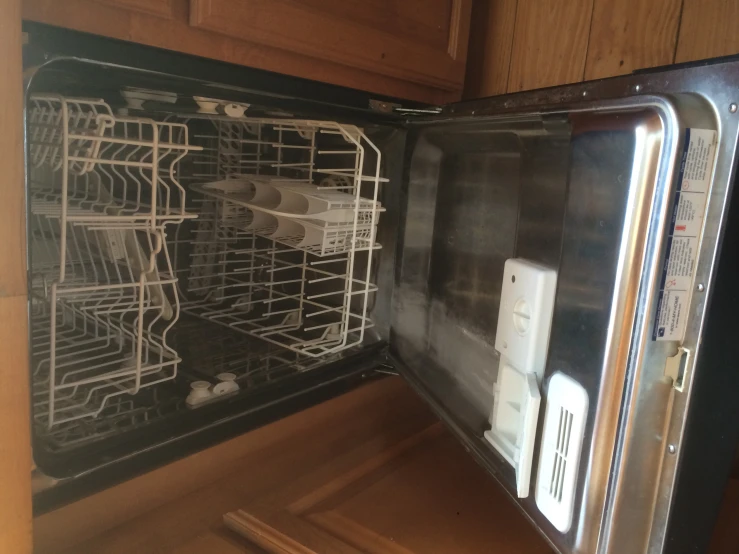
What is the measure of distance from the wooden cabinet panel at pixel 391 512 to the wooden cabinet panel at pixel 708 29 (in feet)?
2.46

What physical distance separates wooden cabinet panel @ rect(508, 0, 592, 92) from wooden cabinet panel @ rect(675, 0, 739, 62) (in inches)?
6.7

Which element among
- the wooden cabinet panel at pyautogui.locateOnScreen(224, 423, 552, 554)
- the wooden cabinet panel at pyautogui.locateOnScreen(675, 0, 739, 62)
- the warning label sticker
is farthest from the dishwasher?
the wooden cabinet panel at pyautogui.locateOnScreen(675, 0, 739, 62)

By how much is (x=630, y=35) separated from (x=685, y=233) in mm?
660

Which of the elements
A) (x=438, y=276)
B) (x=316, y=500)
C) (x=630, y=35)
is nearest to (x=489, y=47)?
(x=630, y=35)

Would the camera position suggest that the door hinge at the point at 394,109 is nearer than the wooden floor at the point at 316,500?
No

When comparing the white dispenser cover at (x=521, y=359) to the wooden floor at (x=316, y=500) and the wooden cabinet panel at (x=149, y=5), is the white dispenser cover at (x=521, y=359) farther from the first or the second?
the wooden cabinet panel at (x=149, y=5)

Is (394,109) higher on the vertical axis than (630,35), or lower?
lower

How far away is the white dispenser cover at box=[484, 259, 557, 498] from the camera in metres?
0.61

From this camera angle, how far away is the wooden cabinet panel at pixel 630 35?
935 millimetres

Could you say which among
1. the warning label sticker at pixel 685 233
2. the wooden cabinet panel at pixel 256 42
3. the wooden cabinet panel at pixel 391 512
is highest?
the wooden cabinet panel at pixel 256 42

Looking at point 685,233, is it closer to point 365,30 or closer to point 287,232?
point 365,30

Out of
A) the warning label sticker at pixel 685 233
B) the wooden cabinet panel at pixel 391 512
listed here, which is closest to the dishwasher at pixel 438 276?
the warning label sticker at pixel 685 233

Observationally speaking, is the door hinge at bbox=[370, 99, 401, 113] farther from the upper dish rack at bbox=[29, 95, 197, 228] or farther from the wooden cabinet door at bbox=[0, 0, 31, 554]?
the wooden cabinet door at bbox=[0, 0, 31, 554]

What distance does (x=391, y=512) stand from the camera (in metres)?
0.83
